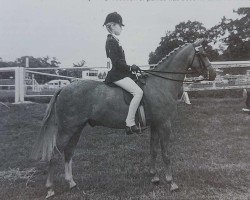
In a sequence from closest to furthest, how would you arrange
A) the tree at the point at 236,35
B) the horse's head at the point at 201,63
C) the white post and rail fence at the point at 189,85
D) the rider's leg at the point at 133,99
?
1. the rider's leg at the point at 133,99
2. the horse's head at the point at 201,63
3. the white post and rail fence at the point at 189,85
4. the tree at the point at 236,35

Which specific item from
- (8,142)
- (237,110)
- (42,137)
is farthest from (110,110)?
(237,110)

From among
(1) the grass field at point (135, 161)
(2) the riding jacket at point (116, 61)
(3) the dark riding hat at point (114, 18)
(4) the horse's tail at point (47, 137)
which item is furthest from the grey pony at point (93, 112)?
(3) the dark riding hat at point (114, 18)

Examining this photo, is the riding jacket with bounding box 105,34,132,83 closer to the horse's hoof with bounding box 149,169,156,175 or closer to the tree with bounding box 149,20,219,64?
the horse's hoof with bounding box 149,169,156,175

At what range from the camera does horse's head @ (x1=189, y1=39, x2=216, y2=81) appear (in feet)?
22.3

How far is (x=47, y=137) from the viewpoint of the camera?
671cm

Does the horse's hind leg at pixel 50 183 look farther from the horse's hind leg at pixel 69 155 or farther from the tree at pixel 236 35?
the tree at pixel 236 35

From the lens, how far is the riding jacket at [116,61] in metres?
6.55

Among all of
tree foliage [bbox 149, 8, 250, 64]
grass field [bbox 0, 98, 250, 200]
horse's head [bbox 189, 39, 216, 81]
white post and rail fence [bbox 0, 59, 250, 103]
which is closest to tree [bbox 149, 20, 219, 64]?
tree foliage [bbox 149, 8, 250, 64]

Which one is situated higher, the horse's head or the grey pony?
the horse's head

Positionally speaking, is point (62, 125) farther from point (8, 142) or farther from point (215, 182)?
point (8, 142)

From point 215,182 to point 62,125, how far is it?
2763mm

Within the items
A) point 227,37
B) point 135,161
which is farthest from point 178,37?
point 135,161

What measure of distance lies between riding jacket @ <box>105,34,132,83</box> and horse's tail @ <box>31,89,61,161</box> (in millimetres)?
1014

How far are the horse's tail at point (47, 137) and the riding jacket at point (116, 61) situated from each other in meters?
1.01
